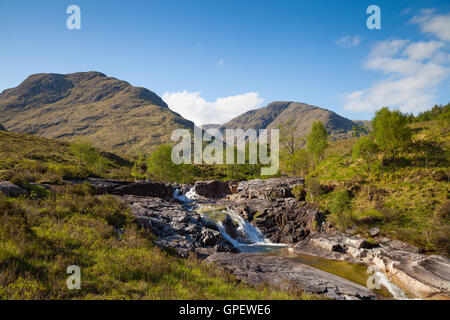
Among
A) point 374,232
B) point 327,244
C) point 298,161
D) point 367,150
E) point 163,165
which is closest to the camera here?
point 327,244

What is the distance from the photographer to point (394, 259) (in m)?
21.5

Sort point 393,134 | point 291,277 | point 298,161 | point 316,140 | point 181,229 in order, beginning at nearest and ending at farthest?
point 291,277
point 181,229
point 393,134
point 316,140
point 298,161

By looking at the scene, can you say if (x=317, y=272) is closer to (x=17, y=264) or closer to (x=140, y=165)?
(x=17, y=264)

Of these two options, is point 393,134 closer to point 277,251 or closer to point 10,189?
point 277,251

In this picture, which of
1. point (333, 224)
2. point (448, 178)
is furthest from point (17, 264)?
point (448, 178)

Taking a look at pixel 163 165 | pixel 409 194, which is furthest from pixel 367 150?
pixel 163 165

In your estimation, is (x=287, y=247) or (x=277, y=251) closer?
(x=277, y=251)

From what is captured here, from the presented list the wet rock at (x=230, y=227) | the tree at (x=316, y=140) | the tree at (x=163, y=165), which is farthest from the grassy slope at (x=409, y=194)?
the tree at (x=163, y=165)

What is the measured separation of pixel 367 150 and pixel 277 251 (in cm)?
3004

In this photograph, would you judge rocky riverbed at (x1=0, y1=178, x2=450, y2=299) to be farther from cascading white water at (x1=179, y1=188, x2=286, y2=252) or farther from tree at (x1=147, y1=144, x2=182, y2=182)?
tree at (x1=147, y1=144, x2=182, y2=182)

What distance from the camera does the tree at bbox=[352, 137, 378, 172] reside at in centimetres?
4216

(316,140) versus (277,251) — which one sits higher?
(316,140)

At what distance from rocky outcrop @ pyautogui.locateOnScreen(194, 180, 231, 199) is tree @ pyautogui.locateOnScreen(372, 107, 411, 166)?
1590 inches

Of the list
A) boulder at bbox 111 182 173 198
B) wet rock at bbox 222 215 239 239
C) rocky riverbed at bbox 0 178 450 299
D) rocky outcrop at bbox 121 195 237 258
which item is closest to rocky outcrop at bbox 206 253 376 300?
rocky riverbed at bbox 0 178 450 299
